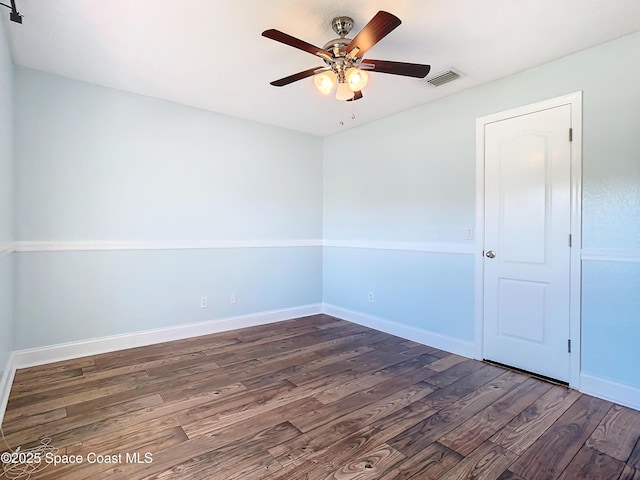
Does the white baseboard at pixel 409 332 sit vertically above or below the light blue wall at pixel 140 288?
below

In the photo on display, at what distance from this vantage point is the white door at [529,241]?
258cm

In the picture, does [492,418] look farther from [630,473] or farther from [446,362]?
[446,362]

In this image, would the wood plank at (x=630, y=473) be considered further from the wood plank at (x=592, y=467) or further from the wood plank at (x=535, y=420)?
the wood plank at (x=535, y=420)

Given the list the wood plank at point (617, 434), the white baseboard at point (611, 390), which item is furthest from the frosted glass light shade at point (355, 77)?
the white baseboard at point (611, 390)

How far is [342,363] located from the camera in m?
2.96

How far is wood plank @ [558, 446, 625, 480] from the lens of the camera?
5.32ft

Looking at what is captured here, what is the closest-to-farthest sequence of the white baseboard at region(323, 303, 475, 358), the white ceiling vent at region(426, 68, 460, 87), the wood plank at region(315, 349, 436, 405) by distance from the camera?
the wood plank at region(315, 349, 436, 405), the white ceiling vent at region(426, 68, 460, 87), the white baseboard at region(323, 303, 475, 358)

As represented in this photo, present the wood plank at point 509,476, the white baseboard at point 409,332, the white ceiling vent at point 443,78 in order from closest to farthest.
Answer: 1. the wood plank at point 509,476
2. the white ceiling vent at point 443,78
3. the white baseboard at point 409,332

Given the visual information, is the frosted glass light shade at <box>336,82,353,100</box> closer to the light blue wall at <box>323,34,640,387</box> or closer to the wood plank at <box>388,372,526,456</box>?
the light blue wall at <box>323,34,640,387</box>

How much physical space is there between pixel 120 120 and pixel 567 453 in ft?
14.0

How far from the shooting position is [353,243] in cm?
434

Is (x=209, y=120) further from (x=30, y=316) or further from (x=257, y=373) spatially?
(x=257, y=373)

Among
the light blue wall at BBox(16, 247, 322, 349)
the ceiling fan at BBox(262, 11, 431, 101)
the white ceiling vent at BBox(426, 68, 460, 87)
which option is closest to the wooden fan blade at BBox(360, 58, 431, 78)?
the ceiling fan at BBox(262, 11, 431, 101)

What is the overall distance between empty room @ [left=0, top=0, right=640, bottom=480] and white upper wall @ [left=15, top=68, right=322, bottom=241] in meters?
0.02
